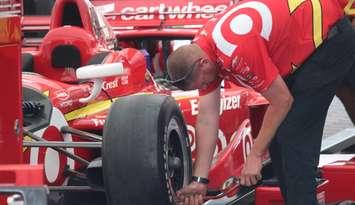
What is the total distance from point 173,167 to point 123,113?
34cm

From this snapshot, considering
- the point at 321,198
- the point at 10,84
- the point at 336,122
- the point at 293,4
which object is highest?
the point at 293,4

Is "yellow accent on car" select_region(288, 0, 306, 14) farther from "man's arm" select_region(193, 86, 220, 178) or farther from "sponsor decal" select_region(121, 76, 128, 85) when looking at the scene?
"sponsor decal" select_region(121, 76, 128, 85)

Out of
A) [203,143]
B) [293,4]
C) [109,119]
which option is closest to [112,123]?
[109,119]

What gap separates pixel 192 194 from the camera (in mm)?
4863

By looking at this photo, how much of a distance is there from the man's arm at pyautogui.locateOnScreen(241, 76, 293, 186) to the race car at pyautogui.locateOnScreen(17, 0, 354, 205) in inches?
18.1

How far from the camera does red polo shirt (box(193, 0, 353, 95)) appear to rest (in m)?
A: 4.38

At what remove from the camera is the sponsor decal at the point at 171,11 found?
8992mm

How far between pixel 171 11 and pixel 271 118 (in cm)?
479

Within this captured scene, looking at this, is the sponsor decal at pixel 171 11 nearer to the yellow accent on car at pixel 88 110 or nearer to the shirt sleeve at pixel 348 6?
the yellow accent on car at pixel 88 110

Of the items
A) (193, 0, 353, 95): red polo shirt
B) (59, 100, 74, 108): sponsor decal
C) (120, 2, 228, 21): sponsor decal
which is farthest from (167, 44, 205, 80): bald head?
(120, 2, 228, 21): sponsor decal

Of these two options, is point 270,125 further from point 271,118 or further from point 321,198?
point 321,198

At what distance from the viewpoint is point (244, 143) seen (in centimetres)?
680

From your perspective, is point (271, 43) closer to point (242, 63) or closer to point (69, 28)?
point (242, 63)

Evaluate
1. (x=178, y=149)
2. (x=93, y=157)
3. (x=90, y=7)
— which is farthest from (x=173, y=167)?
(x=90, y=7)
